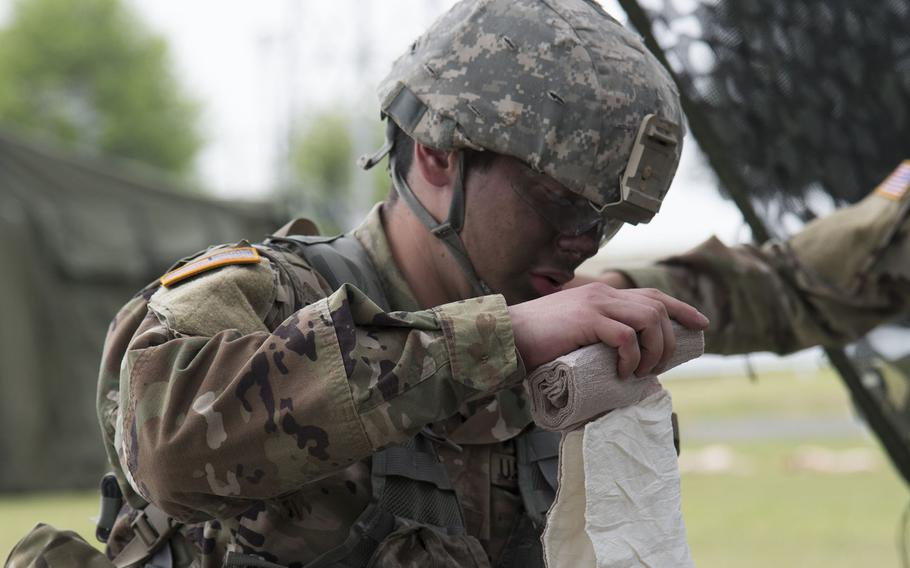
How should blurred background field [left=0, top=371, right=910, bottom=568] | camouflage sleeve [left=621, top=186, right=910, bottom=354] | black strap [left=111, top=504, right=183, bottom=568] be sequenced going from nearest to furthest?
black strap [left=111, top=504, right=183, bottom=568] < camouflage sleeve [left=621, top=186, right=910, bottom=354] < blurred background field [left=0, top=371, right=910, bottom=568]

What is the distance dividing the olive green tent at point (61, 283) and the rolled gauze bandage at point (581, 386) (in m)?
8.72

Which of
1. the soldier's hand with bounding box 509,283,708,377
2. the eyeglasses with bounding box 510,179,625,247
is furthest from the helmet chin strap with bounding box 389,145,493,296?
the soldier's hand with bounding box 509,283,708,377

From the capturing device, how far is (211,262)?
244 centimetres

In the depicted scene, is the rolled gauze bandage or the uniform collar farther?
the uniform collar

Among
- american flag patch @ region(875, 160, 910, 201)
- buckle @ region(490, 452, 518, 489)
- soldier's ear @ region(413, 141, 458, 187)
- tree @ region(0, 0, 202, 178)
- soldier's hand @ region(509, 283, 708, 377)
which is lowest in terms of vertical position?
tree @ region(0, 0, 202, 178)

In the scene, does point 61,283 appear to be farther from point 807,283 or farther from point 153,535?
point 153,535

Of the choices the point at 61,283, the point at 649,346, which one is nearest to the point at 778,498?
the point at 61,283

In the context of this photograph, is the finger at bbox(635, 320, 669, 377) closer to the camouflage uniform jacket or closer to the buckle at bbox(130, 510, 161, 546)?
the camouflage uniform jacket

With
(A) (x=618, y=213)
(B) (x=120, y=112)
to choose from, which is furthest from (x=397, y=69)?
(B) (x=120, y=112)

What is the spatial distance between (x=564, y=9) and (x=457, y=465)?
1.03 meters

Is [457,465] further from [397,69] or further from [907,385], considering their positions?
[907,385]

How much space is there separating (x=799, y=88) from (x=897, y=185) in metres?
0.53

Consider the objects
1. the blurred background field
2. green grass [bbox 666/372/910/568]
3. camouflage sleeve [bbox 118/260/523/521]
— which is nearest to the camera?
camouflage sleeve [bbox 118/260/523/521]

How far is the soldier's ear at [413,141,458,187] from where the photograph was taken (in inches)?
111
